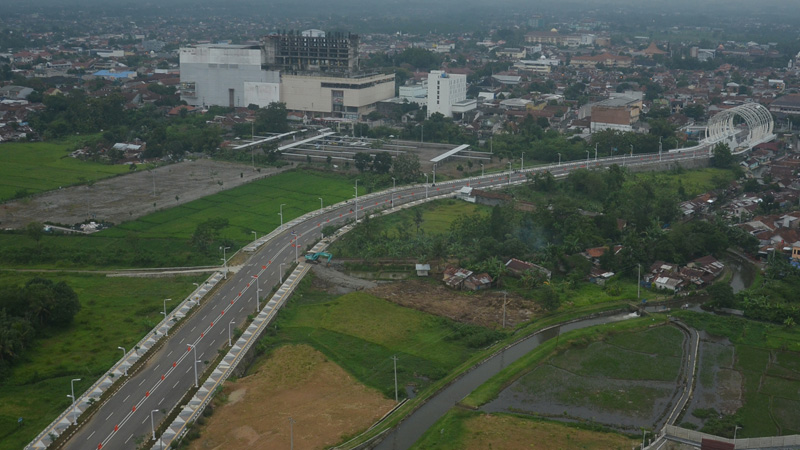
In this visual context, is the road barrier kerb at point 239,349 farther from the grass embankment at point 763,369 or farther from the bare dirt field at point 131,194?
the grass embankment at point 763,369

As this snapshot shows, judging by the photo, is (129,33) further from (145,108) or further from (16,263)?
(16,263)

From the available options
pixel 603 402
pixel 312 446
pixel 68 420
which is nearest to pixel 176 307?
pixel 68 420

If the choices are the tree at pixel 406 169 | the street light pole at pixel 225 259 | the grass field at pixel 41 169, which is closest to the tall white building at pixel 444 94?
the tree at pixel 406 169

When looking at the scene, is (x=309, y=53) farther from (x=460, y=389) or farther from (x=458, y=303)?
(x=460, y=389)

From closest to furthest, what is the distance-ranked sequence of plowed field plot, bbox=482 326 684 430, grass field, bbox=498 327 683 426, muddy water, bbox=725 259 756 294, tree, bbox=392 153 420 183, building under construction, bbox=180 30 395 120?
plowed field plot, bbox=482 326 684 430 → grass field, bbox=498 327 683 426 → muddy water, bbox=725 259 756 294 → tree, bbox=392 153 420 183 → building under construction, bbox=180 30 395 120

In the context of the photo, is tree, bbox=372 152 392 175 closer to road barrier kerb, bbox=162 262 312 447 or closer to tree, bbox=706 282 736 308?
road barrier kerb, bbox=162 262 312 447

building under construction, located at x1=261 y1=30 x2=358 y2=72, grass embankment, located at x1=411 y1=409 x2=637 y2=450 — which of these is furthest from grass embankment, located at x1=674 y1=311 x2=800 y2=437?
building under construction, located at x1=261 y1=30 x2=358 y2=72
